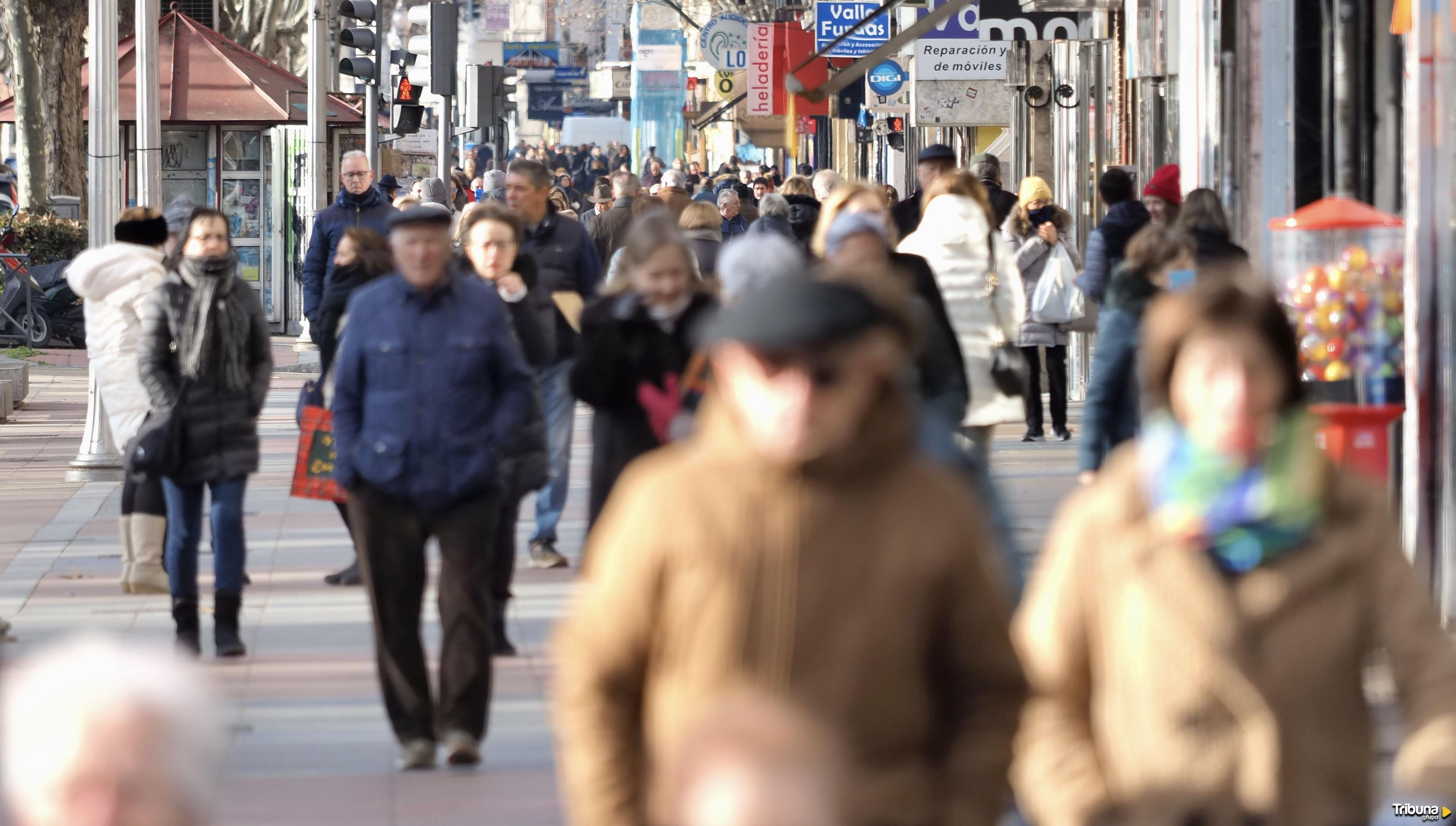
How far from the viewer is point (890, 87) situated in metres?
27.8

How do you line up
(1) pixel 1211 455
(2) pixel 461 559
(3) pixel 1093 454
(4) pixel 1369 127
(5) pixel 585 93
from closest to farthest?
1. (1) pixel 1211 455
2. (2) pixel 461 559
3. (3) pixel 1093 454
4. (4) pixel 1369 127
5. (5) pixel 585 93

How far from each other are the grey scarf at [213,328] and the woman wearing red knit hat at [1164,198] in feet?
18.1

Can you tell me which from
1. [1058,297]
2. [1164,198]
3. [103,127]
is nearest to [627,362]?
[1164,198]

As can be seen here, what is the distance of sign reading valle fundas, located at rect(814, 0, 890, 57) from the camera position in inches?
1012

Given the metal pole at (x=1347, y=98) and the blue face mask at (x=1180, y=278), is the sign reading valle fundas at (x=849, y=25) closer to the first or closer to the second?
the metal pole at (x=1347, y=98)

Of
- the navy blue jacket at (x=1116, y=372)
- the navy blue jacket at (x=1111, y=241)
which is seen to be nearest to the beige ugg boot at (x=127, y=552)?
the navy blue jacket at (x=1116, y=372)

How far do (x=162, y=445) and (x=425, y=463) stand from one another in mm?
2063

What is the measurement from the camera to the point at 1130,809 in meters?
3.27

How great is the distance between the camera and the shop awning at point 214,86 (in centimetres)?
2519

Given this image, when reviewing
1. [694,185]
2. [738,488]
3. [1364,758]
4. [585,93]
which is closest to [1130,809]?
[1364,758]

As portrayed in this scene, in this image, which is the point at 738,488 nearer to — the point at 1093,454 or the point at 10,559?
the point at 1093,454

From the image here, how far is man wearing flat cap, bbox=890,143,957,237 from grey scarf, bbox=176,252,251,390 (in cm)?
456

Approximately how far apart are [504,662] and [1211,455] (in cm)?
516

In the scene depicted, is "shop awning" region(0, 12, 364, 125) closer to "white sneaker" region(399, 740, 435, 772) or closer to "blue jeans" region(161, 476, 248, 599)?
"blue jeans" region(161, 476, 248, 599)
